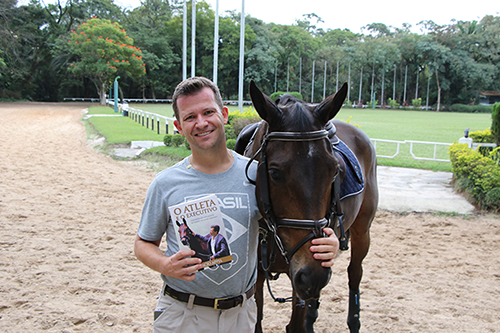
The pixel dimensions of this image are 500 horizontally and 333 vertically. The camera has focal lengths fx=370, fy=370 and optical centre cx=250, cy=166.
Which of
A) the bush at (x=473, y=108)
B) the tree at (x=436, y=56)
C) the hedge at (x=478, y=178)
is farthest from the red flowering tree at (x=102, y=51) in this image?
the bush at (x=473, y=108)

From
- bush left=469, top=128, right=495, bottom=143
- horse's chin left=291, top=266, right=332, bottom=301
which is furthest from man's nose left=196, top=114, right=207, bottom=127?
bush left=469, top=128, right=495, bottom=143

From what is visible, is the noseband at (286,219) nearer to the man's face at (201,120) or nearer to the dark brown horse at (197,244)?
the man's face at (201,120)

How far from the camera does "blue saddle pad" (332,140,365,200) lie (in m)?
2.71

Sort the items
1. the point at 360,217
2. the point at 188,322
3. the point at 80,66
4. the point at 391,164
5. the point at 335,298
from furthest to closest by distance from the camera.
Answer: the point at 80,66 < the point at 391,164 < the point at 335,298 < the point at 360,217 < the point at 188,322

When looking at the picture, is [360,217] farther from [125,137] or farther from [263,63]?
[263,63]

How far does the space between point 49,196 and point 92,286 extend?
442 cm

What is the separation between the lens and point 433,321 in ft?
11.9

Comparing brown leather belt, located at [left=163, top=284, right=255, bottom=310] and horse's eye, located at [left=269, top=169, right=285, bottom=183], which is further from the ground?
horse's eye, located at [left=269, top=169, right=285, bottom=183]

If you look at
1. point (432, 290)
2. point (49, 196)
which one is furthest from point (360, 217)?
point (49, 196)

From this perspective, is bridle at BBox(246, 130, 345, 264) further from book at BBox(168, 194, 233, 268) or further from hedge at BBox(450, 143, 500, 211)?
hedge at BBox(450, 143, 500, 211)

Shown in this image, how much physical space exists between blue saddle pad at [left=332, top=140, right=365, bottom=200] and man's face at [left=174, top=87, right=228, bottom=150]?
3.93 ft

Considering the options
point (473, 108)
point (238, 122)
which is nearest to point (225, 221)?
point (238, 122)

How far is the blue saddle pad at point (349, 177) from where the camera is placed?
271cm

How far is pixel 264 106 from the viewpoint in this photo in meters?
1.88
